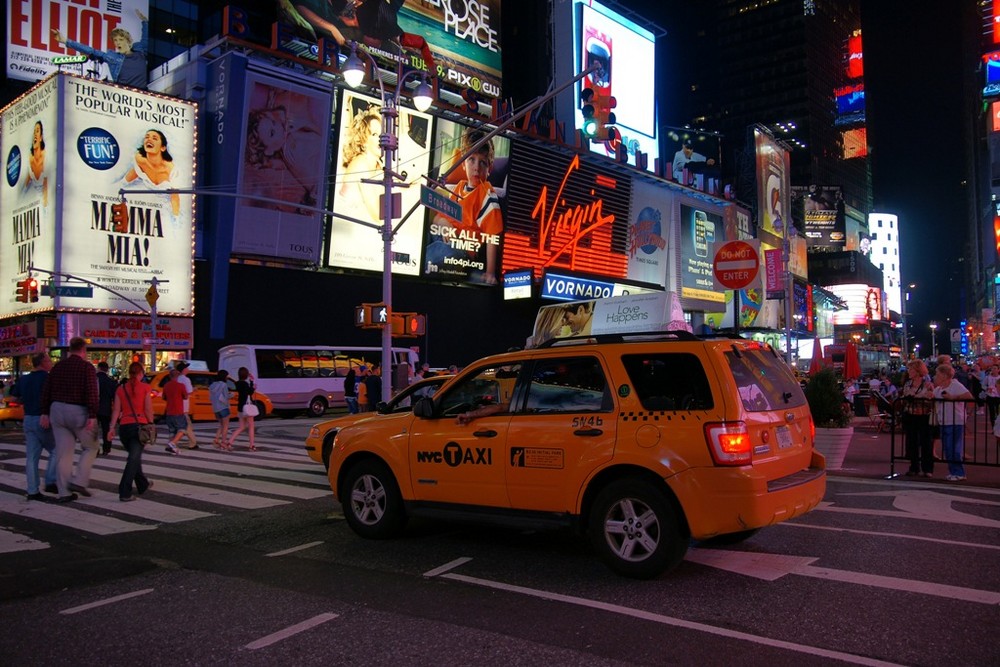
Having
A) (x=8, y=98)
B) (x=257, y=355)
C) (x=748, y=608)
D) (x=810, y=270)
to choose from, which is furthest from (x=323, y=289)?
(x=810, y=270)

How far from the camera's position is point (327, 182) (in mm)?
36094

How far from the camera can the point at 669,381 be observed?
5.91 meters

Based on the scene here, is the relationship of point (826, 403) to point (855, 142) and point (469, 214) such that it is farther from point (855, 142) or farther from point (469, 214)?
point (855, 142)

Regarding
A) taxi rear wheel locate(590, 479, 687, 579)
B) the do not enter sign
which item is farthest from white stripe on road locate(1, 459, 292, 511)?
the do not enter sign

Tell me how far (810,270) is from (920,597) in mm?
139460

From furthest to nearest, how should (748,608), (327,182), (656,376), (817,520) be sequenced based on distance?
1. (327,182)
2. (817,520)
3. (656,376)
4. (748,608)

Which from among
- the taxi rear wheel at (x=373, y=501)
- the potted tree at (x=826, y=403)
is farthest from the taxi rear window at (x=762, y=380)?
the potted tree at (x=826, y=403)

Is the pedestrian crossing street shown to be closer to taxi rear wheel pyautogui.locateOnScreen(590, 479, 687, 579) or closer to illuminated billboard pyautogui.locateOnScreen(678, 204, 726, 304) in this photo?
taxi rear wheel pyautogui.locateOnScreen(590, 479, 687, 579)

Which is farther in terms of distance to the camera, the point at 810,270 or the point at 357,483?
the point at 810,270

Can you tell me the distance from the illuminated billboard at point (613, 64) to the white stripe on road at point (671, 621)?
4978 cm

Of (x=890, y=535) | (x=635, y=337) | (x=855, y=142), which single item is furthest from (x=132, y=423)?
(x=855, y=142)

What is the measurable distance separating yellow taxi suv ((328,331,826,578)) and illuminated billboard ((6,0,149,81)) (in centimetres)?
4967

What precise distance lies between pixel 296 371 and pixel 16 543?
24.3 metres

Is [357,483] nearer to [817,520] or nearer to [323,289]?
[817,520]
